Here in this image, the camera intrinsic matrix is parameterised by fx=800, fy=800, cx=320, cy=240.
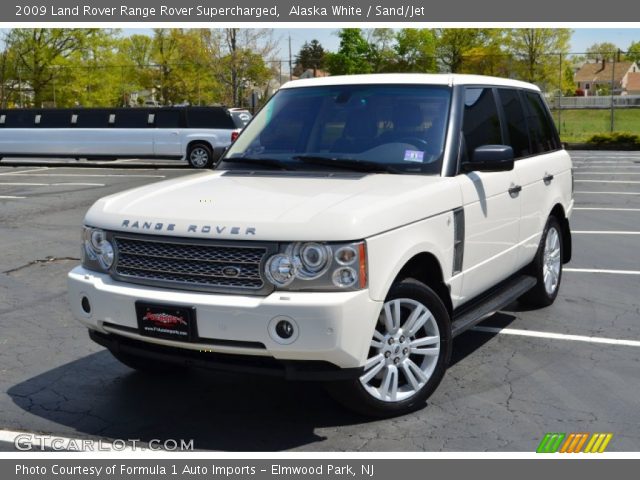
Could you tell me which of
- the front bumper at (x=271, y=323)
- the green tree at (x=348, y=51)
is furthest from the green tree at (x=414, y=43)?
the front bumper at (x=271, y=323)

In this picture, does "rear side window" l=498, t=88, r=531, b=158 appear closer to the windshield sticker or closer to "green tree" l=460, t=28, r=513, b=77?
the windshield sticker

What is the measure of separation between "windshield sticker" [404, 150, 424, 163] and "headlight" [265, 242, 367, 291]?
1.29 meters

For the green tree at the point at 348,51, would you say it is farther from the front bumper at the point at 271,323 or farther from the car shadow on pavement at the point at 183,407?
the front bumper at the point at 271,323

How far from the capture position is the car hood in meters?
3.99

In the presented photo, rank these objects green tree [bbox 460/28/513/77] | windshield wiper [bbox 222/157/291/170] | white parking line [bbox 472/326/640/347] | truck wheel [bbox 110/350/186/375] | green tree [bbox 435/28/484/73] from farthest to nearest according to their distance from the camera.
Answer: green tree [bbox 435/28/484/73]
green tree [bbox 460/28/513/77]
white parking line [bbox 472/326/640/347]
windshield wiper [bbox 222/157/291/170]
truck wheel [bbox 110/350/186/375]

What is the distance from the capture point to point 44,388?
510cm

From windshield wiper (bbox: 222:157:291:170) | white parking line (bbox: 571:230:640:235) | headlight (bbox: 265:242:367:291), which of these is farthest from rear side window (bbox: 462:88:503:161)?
white parking line (bbox: 571:230:640:235)

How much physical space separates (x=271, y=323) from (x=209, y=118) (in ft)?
63.5

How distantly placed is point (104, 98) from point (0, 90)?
5.91m

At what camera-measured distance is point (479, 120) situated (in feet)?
18.5

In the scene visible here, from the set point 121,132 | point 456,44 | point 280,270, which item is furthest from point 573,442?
point 456,44

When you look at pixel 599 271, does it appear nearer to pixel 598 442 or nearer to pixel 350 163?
pixel 350 163
